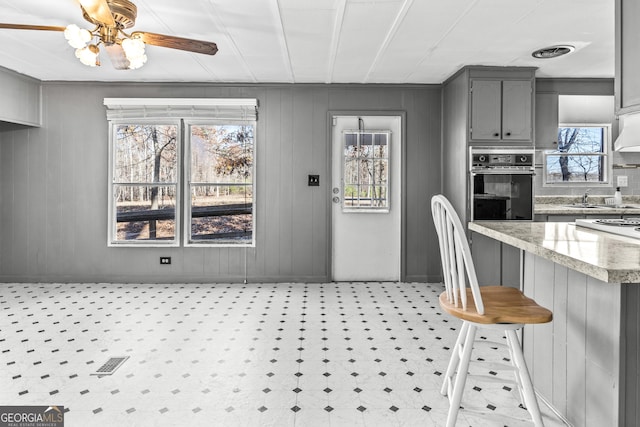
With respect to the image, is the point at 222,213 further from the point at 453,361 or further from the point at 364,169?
the point at 453,361

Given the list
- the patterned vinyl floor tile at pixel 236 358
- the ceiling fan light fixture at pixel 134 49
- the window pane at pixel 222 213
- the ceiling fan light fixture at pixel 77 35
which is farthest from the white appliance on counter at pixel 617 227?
the window pane at pixel 222 213

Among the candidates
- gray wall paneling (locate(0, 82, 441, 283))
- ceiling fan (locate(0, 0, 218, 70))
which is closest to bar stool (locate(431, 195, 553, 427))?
ceiling fan (locate(0, 0, 218, 70))

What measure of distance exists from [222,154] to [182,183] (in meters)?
0.59

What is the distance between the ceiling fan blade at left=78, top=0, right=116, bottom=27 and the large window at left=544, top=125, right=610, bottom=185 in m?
4.50

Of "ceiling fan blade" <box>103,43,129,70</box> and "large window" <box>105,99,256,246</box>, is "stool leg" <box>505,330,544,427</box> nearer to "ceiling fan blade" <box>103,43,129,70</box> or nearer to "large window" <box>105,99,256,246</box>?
"ceiling fan blade" <box>103,43,129,70</box>

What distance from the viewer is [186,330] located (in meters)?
3.07

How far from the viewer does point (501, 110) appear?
12.7 ft

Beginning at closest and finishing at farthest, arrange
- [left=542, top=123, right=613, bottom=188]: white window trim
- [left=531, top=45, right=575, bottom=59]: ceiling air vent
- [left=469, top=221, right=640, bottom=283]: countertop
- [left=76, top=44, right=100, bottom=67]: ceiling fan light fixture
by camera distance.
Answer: [left=469, top=221, right=640, bottom=283]: countertop, [left=76, top=44, right=100, bottom=67]: ceiling fan light fixture, [left=531, top=45, right=575, bottom=59]: ceiling air vent, [left=542, top=123, right=613, bottom=188]: white window trim

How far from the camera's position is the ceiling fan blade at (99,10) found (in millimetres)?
1852

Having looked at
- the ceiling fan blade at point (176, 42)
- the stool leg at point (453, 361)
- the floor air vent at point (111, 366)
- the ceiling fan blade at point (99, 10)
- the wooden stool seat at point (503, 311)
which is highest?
the ceiling fan blade at point (176, 42)

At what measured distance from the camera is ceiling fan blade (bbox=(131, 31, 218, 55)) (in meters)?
2.29

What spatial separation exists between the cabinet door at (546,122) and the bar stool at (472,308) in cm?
295

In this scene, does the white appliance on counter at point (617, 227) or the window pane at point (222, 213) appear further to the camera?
the window pane at point (222, 213)

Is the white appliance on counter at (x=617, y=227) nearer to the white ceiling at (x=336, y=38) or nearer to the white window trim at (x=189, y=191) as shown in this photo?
the white ceiling at (x=336, y=38)
